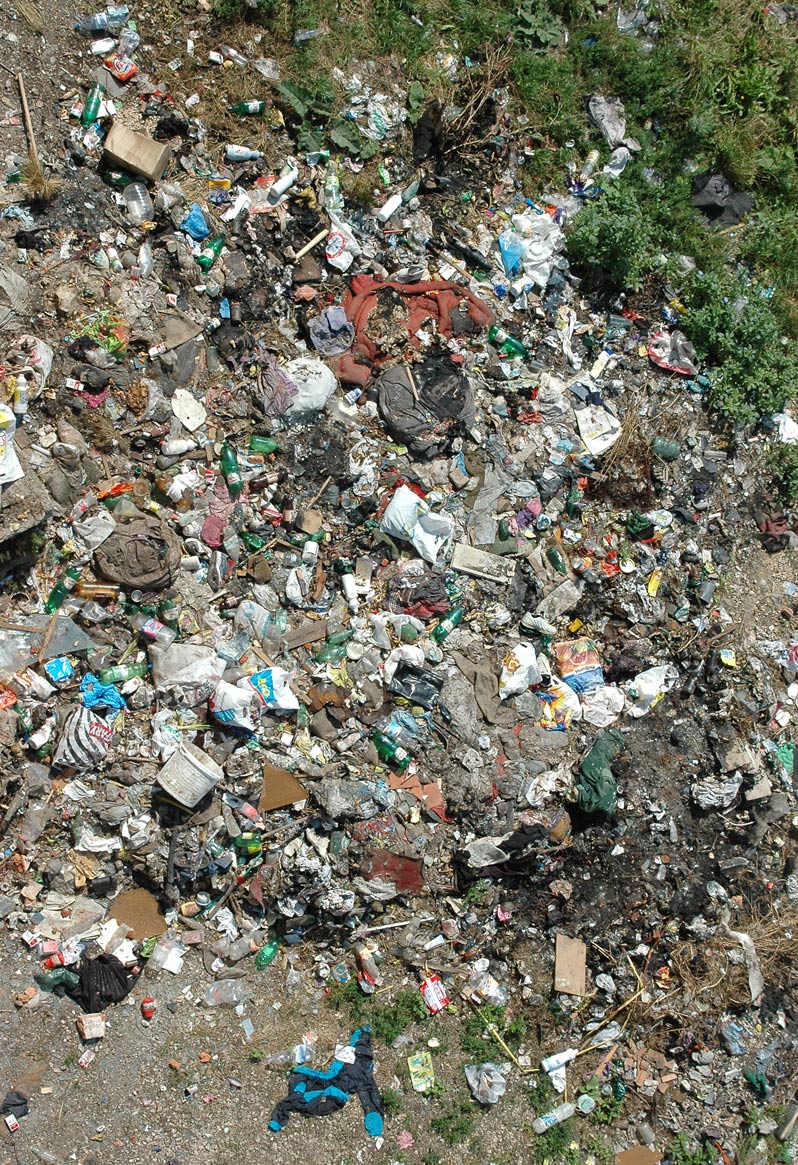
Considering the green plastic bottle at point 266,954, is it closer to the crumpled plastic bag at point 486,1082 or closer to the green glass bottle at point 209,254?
the crumpled plastic bag at point 486,1082

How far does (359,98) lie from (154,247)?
5.54ft

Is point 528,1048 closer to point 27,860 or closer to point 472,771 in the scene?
point 472,771

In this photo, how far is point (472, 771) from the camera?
188 inches

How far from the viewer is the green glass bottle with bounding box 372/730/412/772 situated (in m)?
4.66

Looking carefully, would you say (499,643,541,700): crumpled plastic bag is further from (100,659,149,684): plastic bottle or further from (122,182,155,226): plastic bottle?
(122,182,155,226): plastic bottle

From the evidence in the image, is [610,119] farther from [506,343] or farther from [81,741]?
[81,741]

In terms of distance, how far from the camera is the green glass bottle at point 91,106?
4570 millimetres

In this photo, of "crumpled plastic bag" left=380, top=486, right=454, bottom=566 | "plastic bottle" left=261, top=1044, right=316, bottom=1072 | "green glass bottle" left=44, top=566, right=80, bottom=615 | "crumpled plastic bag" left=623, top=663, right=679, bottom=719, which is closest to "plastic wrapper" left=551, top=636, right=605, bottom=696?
"crumpled plastic bag" left=623, top=663, right=679, bottom=719

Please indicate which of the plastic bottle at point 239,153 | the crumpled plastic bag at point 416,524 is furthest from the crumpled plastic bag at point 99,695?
the plastic bottle at point 239,153

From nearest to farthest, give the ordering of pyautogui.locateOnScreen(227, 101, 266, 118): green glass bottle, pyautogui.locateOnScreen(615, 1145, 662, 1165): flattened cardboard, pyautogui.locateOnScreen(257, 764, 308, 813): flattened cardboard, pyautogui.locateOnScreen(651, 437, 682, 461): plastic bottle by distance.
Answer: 1. pyautogui.locateOnScreen(257, 764, 308, 813): flattened cardboard
2. pyautogui.locateOnScreen(615, 1145, 662, 1165): flattened cardboard
3. pyautogui.locateOnScreen(227, 101, 266, 118): green glass bottle
4. pyautogui.locateOnScreen(651, 437, 682, 461): plastic bottle

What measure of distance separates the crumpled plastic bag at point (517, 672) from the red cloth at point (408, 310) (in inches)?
74.7

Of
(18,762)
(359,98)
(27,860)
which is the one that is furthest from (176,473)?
(359,98)

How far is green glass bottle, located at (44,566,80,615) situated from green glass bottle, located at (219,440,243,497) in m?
0.96

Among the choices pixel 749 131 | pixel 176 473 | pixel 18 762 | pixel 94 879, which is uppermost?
pixel 749 131
